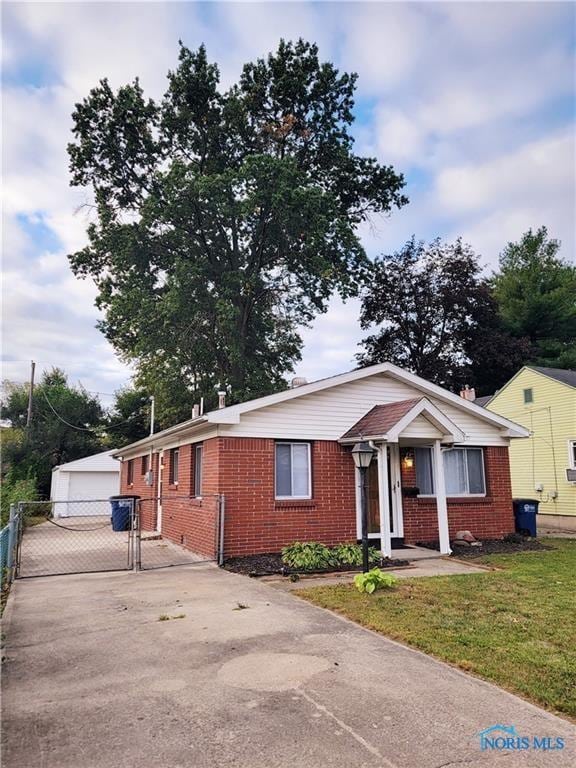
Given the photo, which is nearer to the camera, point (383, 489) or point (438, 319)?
point (383, 489)

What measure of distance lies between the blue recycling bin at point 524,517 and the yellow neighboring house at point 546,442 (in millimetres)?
6004

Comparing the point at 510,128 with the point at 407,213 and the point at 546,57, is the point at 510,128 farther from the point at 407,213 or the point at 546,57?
the point at 407,213

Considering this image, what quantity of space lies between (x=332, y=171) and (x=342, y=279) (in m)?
6.11

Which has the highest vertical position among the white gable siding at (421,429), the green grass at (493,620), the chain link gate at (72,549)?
the white gable siding at (421,429)

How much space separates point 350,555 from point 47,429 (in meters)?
29.3

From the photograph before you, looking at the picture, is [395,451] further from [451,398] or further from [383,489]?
[451,398]

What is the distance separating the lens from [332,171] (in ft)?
Answer: 83.8

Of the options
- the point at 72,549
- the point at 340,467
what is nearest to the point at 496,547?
the point at 340,467

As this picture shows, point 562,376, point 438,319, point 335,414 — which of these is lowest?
point 335,414

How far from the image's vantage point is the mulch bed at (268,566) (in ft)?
29.9

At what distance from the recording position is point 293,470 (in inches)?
443

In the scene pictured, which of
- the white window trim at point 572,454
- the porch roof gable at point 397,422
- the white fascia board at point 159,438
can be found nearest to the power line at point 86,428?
the white fascia board at point 159,438

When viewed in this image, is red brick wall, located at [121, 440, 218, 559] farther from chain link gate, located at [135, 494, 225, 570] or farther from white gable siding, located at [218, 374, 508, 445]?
white gable siding, located at [218, 374, 508, 445]

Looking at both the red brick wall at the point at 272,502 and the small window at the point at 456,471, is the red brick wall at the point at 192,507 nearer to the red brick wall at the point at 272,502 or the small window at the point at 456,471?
the red brick wall at the point at 272,502
